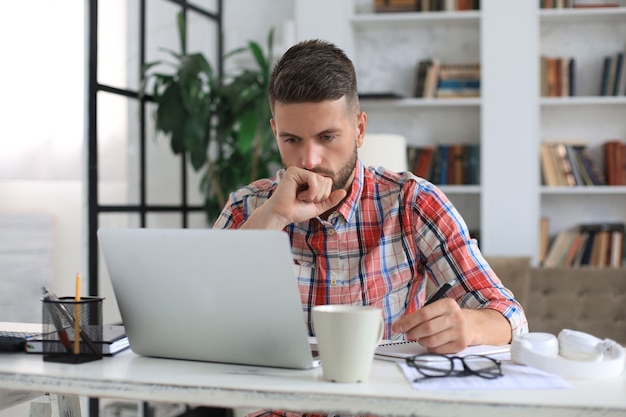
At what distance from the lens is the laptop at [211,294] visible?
3.40 feet

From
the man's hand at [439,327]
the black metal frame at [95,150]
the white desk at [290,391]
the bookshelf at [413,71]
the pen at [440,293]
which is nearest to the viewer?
the white desk at [290,391]

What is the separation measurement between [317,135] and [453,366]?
1.93 ft

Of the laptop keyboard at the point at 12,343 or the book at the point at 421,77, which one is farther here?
the book at the point at 421,77

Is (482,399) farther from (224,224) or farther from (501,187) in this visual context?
(501,187)

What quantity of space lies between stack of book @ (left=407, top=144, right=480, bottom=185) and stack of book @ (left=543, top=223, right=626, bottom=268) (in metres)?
0.55

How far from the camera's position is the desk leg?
4.44ft

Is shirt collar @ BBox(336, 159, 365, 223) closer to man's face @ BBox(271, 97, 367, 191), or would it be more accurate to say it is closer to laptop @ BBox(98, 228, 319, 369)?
man's face @ BBox(271, 97, 367, 191)

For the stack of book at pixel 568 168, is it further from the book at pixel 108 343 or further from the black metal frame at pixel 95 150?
the book at pixel 108 343

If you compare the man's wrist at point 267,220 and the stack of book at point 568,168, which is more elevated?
the stack of book at point 568,168

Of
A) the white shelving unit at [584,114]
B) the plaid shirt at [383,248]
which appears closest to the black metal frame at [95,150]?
the plaid shirt at [383,248]

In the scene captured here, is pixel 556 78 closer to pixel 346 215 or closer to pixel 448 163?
pixel 448 163

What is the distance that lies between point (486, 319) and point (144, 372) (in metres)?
0.57

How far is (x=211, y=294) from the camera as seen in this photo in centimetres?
109

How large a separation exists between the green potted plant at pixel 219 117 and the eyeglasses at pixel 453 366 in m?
2.56
